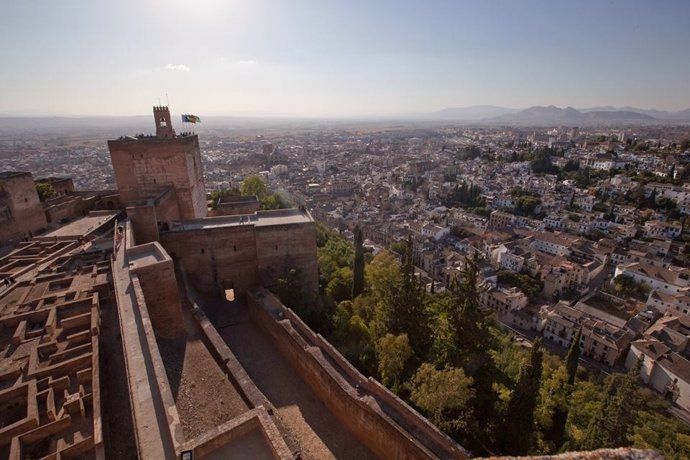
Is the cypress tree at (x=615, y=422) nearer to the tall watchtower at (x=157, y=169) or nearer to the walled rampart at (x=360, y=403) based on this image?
the walled rampart at (x=360, y=403)

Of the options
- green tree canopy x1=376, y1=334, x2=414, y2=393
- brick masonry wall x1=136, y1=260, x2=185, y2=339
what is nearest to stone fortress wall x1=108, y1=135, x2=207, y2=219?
brick masonry wall x1=136, y1=260, x2=185, y2=339

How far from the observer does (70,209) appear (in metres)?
19.0

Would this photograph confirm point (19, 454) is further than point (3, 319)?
No


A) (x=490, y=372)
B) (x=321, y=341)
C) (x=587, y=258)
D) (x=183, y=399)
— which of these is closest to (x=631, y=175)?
(x=587, y=258)

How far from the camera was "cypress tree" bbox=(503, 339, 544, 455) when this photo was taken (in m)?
11.4

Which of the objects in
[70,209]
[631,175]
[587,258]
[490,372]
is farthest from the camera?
[631,175]

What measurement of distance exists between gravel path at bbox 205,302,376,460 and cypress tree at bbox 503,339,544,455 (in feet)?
16.3

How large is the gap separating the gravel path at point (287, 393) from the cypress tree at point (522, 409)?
4.95 meters

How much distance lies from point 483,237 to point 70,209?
43.3m

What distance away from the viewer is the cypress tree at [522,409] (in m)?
11.4

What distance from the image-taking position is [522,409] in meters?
11.4

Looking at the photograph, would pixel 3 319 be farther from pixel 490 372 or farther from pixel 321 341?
pixel 490 372

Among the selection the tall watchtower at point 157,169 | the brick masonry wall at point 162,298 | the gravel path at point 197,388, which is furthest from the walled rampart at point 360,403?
the tall watchtower at point 157,169

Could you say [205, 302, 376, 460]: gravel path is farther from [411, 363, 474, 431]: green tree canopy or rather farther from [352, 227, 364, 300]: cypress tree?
[352, 227, 364, 300]: cypress tree
